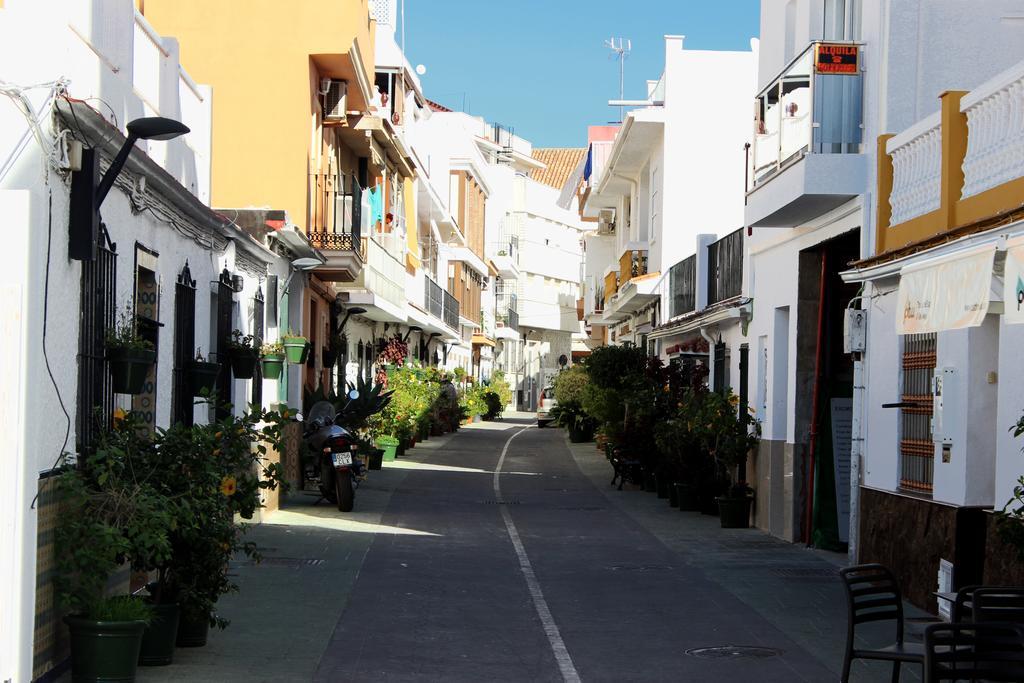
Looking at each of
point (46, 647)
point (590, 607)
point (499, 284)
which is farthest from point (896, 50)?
point (499, 284)

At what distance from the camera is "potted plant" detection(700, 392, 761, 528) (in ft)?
62.4


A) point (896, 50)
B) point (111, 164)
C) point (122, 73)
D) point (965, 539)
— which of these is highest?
point (896, 50)

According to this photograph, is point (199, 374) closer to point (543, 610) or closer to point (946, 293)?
point (543, 610)

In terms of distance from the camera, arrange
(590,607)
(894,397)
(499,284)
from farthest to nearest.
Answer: (499,284) < (894,397) < (590,607)

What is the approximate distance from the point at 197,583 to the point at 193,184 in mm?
7059

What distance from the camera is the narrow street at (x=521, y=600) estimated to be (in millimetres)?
9266

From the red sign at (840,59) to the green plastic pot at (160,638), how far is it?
967 centimetres

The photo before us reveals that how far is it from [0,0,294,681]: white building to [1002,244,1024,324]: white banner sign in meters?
5.81

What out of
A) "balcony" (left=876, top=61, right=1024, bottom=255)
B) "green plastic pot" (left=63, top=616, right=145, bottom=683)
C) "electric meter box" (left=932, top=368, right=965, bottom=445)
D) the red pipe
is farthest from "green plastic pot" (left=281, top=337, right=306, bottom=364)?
"green plastic pot" (left=63, top=616, right=145, bottom=683)

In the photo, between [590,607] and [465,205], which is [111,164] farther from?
[465,205]

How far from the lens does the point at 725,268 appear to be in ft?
76.8

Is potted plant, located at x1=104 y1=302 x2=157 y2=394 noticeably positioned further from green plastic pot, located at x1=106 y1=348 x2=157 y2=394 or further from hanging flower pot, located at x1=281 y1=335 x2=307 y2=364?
hanging flower pot, located at x1=281 y1=335 x2=307 y2=364

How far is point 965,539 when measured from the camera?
37.4 ft

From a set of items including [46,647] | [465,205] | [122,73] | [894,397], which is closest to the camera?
[46,647]
